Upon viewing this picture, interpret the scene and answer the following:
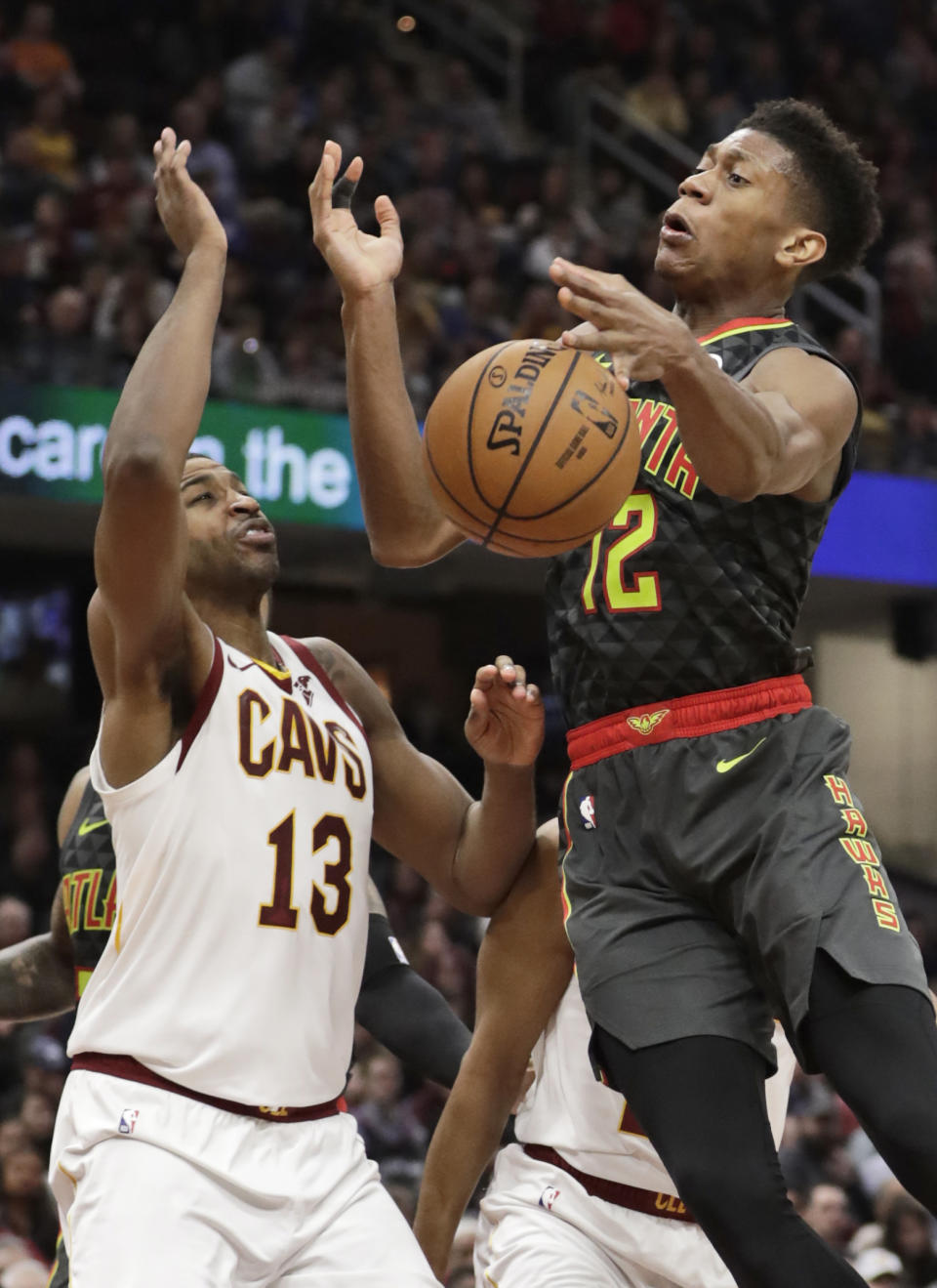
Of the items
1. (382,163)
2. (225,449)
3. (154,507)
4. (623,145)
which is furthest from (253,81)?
(154,507)

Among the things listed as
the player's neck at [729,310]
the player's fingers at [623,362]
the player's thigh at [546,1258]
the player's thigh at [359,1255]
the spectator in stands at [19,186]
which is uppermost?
the spectator in stands at [19,186]

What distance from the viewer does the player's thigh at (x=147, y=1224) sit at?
3.13 m

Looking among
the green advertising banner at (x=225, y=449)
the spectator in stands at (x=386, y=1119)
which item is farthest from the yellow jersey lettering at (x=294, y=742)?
the green advertising banner at (x=225, y=449)

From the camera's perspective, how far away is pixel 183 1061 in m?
3.39

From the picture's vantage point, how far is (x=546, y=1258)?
375 centimetres

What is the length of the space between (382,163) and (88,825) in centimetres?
919

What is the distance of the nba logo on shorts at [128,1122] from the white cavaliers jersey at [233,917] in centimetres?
9

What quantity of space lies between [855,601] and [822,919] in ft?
38.5

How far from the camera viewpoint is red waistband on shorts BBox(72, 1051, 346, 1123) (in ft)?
11.1

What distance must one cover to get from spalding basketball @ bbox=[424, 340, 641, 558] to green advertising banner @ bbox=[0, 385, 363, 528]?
693 centimetres

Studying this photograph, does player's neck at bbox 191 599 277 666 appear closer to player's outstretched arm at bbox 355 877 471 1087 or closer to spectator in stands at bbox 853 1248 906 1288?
player's outstretched arm at bbox 355 877 471 1087

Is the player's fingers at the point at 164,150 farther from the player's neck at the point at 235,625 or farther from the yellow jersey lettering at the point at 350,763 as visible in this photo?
the yellow jersey lettering at the point at 350,763

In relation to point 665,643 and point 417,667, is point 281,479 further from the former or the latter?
point 665,643

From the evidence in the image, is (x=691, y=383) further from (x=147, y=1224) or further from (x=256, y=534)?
(x=147, y=1224)
